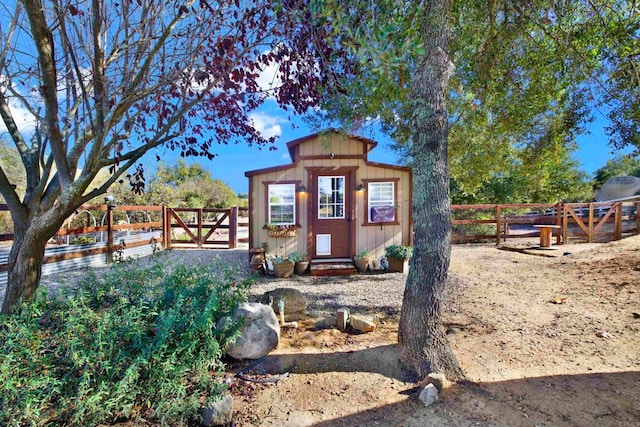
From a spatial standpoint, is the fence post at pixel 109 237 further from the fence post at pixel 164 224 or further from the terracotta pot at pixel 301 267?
the terracotta pot at pixel 301 267

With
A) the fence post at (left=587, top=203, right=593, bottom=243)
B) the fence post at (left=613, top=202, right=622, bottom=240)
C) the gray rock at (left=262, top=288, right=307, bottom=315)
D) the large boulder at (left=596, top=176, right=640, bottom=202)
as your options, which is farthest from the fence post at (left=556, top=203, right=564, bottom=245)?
the large boulder at (left=596, top=176, right=640, bottom=202)

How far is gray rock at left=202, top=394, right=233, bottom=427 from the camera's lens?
1.91 m

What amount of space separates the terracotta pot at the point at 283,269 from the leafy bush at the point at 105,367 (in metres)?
3.80

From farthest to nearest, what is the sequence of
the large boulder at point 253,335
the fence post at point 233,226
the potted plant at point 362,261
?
the fence post at point 233,226, the potted plant at point 362,261, the large boulder at point 253,335

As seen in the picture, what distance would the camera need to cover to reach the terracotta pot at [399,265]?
21.2 feet

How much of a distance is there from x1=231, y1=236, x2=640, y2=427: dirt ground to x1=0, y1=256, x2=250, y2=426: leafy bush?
442 millimetres

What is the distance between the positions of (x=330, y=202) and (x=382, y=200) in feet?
3.98

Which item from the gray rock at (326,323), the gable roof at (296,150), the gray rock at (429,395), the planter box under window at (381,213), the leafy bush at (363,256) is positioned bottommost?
the gray rock at (429,395)

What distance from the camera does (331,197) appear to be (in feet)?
22.9

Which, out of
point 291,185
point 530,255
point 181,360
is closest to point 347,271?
point 291,185

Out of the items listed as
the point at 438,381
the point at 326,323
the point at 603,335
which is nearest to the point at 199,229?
the point at 326,323

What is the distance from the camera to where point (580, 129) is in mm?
5008

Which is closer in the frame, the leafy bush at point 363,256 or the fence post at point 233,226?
the leafy bush at point 363,256

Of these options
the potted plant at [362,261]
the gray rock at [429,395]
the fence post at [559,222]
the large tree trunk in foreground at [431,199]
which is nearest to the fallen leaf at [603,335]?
the large tree trunk in foreground at [431,199]
